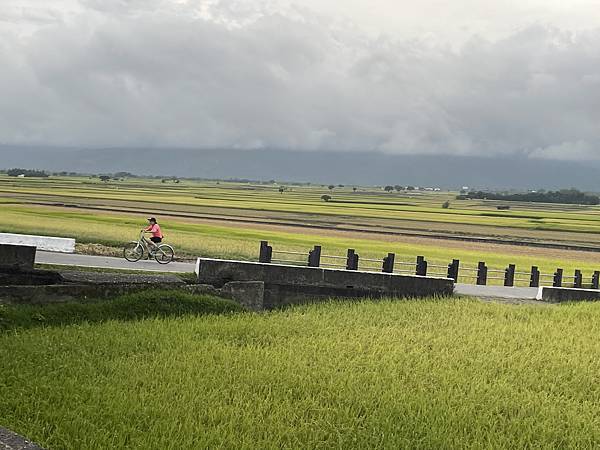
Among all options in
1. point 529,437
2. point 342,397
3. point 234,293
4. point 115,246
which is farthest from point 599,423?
point 115,246

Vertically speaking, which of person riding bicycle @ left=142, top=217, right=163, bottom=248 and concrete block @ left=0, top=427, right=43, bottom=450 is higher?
person riding bicycle @ left=142, top=217, right=163, bottom=248

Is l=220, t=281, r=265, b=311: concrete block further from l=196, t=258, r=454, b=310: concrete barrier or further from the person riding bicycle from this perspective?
the person riding bicycle

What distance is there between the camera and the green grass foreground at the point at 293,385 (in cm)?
646

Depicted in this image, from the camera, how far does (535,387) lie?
884 cm

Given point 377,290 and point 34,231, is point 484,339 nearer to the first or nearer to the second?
point 377,290

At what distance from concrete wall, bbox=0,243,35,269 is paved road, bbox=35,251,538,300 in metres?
4.28

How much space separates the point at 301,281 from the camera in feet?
50.3

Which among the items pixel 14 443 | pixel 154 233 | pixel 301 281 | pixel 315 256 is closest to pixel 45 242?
pixel 154 233

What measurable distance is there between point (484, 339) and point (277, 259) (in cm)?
1316

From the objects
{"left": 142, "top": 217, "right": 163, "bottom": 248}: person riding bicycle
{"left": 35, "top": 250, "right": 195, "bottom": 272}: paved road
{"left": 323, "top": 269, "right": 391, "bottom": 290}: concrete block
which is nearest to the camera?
{"left": 323, "top": 269, "right": 391, "bottom": 290}: concrete block

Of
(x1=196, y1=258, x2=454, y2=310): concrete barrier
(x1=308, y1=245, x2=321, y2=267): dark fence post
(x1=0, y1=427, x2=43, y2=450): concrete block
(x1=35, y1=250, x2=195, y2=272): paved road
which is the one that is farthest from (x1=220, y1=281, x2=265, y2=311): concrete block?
(x1=0, y1=427, x2=43, y2=450): concrete block

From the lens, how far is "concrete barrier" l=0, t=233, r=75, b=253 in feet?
69.7

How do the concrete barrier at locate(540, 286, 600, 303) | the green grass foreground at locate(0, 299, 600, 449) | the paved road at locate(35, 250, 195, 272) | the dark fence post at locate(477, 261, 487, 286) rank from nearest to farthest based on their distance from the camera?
the green grass foreground at locate(0, 299, 600, 449)
the paved road at locate(35, 250, 195, 272)
the concrete barrier at locate(540, 286, 600, 303)
the dark fence post at locate(477, 261, 487, 286)

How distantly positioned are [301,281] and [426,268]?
638 centimetres
